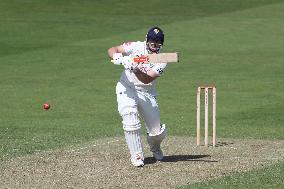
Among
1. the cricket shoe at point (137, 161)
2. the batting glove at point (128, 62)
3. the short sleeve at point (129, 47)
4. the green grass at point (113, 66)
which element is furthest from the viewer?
the green grass at point (113, 66)

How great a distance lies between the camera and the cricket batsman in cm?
1555

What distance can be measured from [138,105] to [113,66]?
1688cm

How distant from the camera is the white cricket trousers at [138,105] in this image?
15.7 meters

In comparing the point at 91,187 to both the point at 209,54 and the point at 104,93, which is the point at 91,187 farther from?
the point at 209,54

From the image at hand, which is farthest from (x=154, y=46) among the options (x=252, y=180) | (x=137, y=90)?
(x=252, y=180)

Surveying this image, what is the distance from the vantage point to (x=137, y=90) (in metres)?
15.9

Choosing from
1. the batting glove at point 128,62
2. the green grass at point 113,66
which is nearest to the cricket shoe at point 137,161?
the batting glove at point 128,62

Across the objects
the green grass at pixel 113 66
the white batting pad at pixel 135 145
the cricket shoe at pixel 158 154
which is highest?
the white batting pad at pixel 135 145

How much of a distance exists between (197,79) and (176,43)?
28.8ft

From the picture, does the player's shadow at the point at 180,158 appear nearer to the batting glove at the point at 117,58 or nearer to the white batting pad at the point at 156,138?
the white batting pad at the point at 156,138

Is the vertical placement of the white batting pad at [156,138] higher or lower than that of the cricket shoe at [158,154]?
higher

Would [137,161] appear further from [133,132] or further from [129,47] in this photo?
[129,47]

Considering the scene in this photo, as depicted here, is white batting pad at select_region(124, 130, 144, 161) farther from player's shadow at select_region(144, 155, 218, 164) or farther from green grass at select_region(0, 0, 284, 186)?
green grass at select_region(0, 0, 284, 186)

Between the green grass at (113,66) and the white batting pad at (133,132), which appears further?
the green grass at (113,66)
